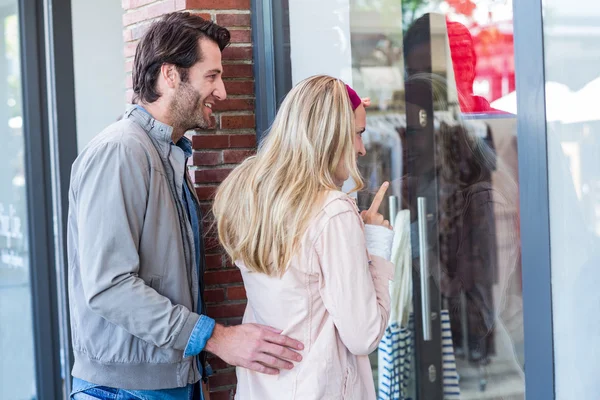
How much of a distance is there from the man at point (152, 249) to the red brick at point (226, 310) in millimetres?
620

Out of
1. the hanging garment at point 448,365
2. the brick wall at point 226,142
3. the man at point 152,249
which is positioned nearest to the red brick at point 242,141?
the brick wall at point 226,142

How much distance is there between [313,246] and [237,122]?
139 cm

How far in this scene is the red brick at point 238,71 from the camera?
10.7ft

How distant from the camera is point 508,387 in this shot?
11.1 feet

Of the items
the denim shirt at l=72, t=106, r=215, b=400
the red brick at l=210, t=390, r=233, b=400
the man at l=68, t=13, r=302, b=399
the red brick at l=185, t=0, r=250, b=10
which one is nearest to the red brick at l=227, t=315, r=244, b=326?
the red brick at l=210, t=390, r=233, b=400

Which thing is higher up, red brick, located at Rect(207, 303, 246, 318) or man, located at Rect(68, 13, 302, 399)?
man, located at Rect(68, 13, 302, 399)

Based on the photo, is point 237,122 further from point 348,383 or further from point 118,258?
point 348,383

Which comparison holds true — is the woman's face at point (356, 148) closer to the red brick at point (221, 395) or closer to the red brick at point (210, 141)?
the red brick at point (210, 141)

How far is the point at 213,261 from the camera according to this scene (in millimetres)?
3246

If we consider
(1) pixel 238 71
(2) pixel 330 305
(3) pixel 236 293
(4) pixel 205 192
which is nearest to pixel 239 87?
(1) pixel 238 71

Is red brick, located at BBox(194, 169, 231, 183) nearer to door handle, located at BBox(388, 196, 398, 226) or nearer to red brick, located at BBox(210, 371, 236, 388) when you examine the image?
red brick, located at BBox(210, 371, 236, 388)

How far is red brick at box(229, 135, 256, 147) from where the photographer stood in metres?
3.30

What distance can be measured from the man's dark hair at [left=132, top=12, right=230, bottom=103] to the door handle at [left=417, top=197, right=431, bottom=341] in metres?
1.70

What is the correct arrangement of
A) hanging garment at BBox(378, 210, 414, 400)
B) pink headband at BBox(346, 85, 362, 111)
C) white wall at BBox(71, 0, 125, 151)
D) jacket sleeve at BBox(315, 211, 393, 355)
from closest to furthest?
jacket sleeve at BBox(315, 211, 393, 355)
pink headband at BBox(346, 85, 362, 111)
hanging garment at BBox(378, 210, 414, 400)
white wall at BBox(71, 0, 125, 151)
